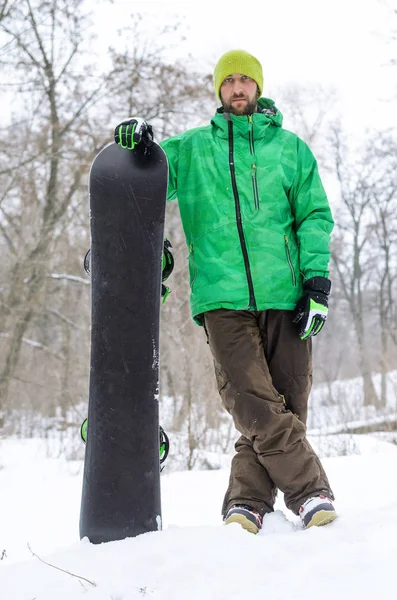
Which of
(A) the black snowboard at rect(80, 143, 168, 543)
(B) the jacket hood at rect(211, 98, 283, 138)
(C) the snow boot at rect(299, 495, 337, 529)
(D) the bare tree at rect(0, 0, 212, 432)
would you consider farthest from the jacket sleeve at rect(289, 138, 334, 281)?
(D) the bare tree at rect(0, 0, 212, 432)

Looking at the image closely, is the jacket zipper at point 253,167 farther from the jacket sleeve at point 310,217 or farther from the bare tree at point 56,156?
the bare tree at point 56,156

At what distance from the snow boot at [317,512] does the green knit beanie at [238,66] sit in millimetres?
1677

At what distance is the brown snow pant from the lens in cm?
178

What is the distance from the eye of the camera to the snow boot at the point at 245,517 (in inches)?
66.2

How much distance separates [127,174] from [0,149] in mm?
6524

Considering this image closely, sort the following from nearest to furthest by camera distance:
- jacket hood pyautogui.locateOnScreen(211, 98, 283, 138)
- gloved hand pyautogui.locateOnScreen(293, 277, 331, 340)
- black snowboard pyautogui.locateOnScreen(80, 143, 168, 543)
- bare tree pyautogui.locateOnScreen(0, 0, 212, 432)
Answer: black snowboard pyautogui.locateOnScreen(80, 143, 168, 543) → gloved hand pyautogui.locateOnScreen(293, 277, 331, 340) → jacket hood pyautogui.locateOnScreen(211, 98, 283, 138) → bare tree pyautogui.locateOnScreen(0, 0, 212, 432)

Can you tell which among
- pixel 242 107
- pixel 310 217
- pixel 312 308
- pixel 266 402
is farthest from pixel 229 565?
pixel 242 107

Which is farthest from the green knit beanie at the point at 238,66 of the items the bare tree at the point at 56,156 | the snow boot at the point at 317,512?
Answer: the bare tree at the point at 56,156

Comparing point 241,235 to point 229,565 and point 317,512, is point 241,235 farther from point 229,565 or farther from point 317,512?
→ point 229,565

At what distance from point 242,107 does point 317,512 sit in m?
1.55

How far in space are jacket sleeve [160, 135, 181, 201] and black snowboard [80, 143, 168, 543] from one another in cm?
24

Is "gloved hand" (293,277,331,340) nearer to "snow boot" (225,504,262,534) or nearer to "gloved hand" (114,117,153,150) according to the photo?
"snow boot" (225,504,262,534)

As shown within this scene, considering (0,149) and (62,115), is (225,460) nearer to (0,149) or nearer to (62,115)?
(0,149)

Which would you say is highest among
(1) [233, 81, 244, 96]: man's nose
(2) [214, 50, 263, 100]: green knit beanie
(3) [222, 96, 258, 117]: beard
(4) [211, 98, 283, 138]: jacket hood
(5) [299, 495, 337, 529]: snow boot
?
(2) [214, 50, 263, 100]: green knit beanie
